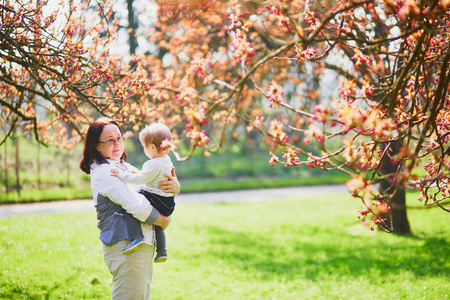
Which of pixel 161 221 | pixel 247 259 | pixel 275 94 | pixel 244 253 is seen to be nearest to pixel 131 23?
pixel 244 253

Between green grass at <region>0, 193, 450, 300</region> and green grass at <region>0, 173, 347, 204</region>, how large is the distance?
233cm

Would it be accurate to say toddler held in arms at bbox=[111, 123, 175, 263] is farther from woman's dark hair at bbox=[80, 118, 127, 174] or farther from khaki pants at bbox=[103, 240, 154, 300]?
woman's dark hair at bbox=[80, 118, 127, 174]

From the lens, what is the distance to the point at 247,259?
20.0 feet

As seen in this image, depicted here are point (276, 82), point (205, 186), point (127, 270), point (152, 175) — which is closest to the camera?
point (127, 270)

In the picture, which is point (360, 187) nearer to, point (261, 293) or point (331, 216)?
point (261, 293)

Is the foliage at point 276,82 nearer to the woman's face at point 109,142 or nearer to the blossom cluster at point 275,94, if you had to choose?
the blossom cluster at point 275,94

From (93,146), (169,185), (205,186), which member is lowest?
(205,186)

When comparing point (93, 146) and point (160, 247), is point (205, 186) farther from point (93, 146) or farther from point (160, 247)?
point (93, 146)

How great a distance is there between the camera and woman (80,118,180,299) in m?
2.80

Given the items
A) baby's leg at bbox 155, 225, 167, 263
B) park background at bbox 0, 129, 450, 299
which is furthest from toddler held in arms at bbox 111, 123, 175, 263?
park background at bbox 0, 129, 450, 299

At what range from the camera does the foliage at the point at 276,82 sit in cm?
224

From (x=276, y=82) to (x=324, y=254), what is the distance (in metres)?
3.73

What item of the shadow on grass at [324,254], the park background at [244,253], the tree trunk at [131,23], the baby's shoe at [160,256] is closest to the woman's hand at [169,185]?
the baby's shoe at [160,256]

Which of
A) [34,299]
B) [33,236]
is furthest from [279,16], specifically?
[33,236]
